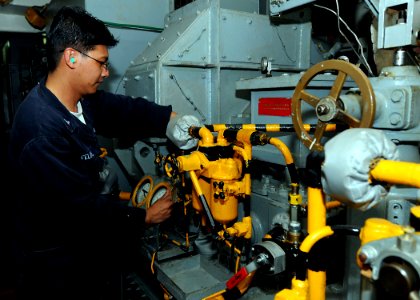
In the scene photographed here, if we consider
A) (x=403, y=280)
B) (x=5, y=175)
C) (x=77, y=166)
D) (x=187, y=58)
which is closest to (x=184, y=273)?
(x=77, y=166)

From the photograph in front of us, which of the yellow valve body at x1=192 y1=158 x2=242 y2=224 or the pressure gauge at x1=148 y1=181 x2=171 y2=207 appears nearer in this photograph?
the yellow valve body at x1=192 y1=158 x2=242 y2=224

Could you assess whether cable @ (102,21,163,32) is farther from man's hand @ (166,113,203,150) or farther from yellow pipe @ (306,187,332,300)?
yellow pipe @ (306,187,332,300)

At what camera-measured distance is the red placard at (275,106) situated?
1760mm

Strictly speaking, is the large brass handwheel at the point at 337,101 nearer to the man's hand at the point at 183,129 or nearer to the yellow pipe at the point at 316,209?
the yellow pipe at the point at 316,209

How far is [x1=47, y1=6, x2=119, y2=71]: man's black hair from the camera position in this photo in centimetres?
171

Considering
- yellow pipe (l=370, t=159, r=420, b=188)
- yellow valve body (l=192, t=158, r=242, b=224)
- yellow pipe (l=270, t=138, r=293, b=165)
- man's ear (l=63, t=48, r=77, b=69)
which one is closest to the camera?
yellow pipe (l=370, t=159, r=420, b=188)

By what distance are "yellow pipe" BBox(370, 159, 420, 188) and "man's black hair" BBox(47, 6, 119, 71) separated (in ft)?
4.99

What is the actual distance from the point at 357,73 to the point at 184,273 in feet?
4.62

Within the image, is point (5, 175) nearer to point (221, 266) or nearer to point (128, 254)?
point (128, 254)

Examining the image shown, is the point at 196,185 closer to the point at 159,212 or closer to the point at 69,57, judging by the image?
the point at 159,212

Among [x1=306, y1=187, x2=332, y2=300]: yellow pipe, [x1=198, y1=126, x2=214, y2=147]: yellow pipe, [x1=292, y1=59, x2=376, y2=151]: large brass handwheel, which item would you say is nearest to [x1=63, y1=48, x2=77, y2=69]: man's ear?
[x1=198, y1=126, x2=214, y2=147]: yellow pipe

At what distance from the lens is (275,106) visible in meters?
1.83

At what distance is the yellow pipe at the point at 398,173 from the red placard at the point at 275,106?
1080mm

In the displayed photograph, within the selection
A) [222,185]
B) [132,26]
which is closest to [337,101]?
[222,185]
